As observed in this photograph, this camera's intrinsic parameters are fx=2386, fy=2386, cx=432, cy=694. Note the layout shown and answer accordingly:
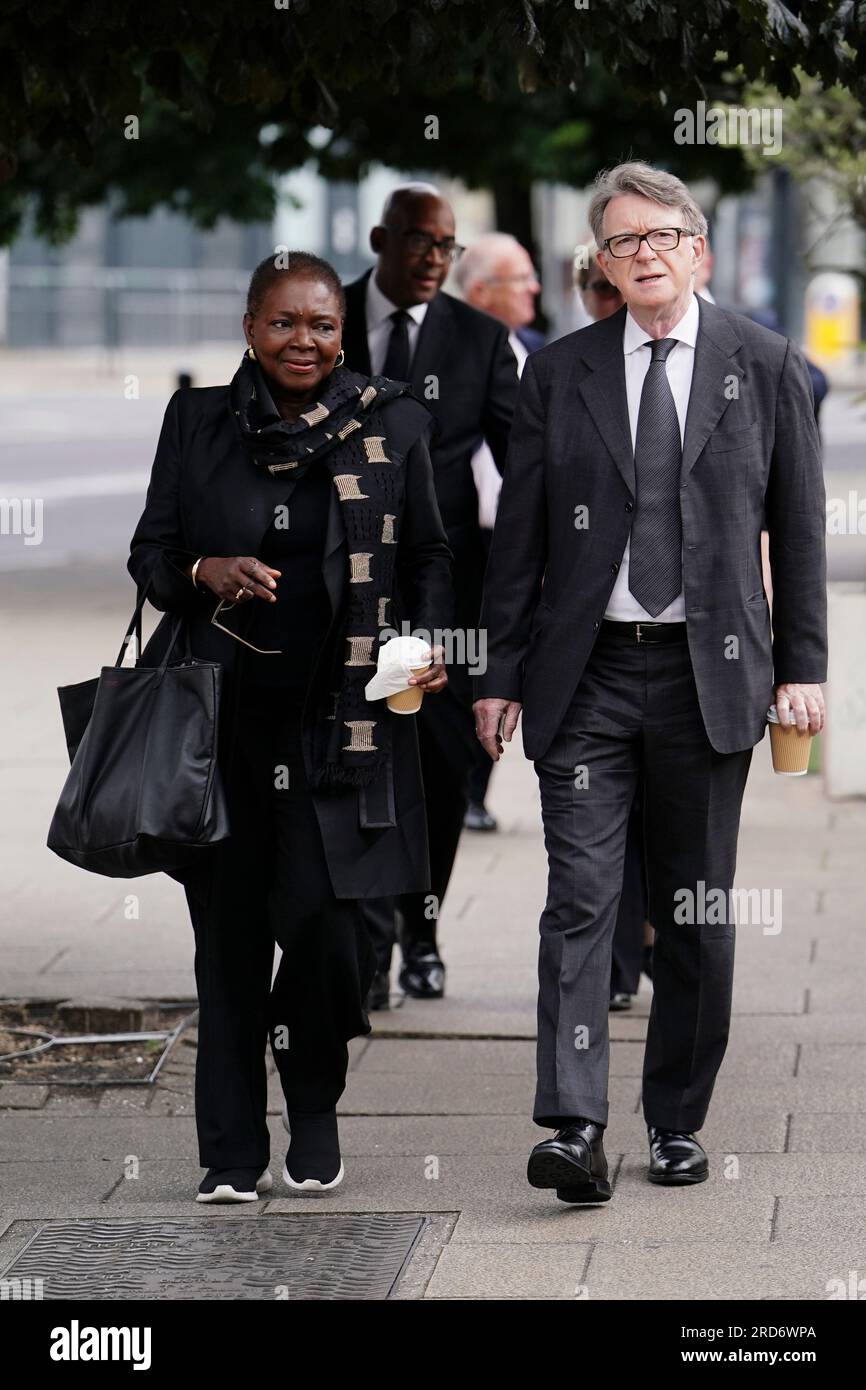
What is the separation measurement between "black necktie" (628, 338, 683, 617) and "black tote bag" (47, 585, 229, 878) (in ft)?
2.82

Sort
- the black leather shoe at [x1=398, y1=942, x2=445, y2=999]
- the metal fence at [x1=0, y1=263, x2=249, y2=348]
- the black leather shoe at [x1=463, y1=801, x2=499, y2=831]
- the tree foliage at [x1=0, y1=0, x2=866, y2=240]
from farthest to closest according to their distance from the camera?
the metal fence at [x1=0, y1=263, x2=249, y2=348], the black leather shoe at [x1=463, y1=801, x2=499, y2=831], the black leather shoe at [x1=398, y1=942, x2=445, y2=999], the tree foliage at [x1=0, y1=0, x2=866, y2=240]

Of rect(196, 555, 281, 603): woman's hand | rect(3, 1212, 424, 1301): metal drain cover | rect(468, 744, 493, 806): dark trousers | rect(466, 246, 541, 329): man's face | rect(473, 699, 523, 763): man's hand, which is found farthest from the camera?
rect(468, 744, 493, 806): dark trousers

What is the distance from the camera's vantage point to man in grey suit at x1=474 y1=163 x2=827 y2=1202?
4695mm

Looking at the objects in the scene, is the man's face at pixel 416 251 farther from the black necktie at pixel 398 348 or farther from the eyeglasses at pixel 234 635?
the eyeglasses at pixel 234 635

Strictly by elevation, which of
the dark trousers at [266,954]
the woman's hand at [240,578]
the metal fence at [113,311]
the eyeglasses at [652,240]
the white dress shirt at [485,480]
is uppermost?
the metal fence at [113,311]

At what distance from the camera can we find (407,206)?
20.3 feet

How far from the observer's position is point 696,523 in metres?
4.68

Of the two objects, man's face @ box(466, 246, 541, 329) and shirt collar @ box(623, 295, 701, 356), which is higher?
man's face @ box(466, 246, 541, 329)

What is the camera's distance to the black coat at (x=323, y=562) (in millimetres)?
4676

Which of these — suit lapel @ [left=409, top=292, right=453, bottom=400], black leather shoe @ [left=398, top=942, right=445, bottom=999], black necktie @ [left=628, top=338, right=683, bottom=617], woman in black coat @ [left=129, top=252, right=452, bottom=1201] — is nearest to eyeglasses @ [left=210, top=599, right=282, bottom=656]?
woman in black coat @ [left=129, top=252, right=452, bottom=1201]

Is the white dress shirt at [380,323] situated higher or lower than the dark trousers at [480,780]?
higher

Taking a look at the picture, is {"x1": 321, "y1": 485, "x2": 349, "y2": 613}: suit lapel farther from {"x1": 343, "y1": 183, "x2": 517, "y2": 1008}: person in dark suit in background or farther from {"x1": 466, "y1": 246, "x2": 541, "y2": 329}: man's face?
{"x1": 466, "y1": 246, "x2": 541, "y2": 329}: man's face

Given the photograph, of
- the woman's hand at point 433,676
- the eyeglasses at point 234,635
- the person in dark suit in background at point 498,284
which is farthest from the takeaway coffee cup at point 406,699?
the person in dark suit in background at point 498,284

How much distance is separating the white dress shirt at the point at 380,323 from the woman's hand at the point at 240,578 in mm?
1860
